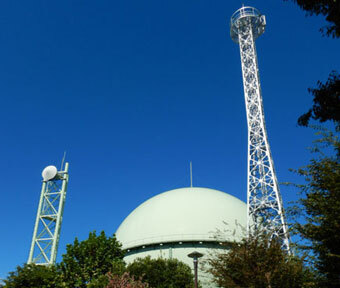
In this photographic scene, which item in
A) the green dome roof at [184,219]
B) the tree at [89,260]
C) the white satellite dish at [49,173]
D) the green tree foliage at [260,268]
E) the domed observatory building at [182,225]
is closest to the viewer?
the green tree foliage at [260,268]

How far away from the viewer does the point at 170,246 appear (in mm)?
35188

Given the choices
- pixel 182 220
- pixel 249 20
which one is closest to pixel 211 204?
pixel 182 220

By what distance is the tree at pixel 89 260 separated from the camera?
2850 cm

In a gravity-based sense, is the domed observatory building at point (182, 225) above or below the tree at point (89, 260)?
above

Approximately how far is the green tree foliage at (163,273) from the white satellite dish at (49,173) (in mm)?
32957

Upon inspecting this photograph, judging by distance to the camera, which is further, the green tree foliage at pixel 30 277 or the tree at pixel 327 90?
the green tree foliage at pixel 30 277

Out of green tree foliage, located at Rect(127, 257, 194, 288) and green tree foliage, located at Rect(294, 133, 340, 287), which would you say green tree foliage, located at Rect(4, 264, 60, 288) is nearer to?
green tree foliage, located at Rect(127, 257, 194, 288)

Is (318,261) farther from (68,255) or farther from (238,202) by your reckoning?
(238,202)

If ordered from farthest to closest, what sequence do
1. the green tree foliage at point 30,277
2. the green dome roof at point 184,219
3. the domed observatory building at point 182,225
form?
the green dome roof at point 184,219
the domed observatory building at point 182,225
the green tree foliage at point 30,277

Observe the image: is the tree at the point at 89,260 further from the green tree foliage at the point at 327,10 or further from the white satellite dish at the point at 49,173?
the white satellite dish at the point at 49,173

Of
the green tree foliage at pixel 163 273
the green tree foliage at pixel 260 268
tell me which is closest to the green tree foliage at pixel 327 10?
the green tree foliage at pixel 260 268

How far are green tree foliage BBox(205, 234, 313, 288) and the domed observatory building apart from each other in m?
13.7

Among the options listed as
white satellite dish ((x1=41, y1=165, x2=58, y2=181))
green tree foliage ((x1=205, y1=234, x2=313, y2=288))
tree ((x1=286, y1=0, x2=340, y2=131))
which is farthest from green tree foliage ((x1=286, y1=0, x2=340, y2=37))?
white satellite dish ((x1=41, y1=165, x2=58, y2=181))

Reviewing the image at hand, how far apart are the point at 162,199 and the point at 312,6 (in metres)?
34.5
